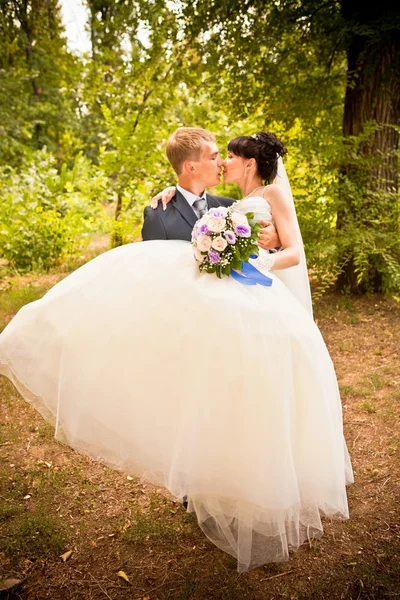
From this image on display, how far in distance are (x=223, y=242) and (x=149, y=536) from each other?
2.03 metres

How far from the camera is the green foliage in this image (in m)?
9.29

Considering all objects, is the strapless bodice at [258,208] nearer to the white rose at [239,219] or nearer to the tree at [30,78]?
the white rose at [239,219]

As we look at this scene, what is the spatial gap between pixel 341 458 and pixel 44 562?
187 centimetres

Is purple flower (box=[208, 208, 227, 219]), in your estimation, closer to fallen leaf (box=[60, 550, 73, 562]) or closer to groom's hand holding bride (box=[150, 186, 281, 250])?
groom's hand holding bride (box=[150, 186, 281, 250])

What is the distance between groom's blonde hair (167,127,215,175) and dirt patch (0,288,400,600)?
2.37 meters

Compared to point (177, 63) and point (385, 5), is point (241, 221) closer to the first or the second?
point (385, 5)

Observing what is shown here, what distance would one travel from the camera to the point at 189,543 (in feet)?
10.5

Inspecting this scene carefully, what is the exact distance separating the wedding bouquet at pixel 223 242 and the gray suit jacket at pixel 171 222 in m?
0.67

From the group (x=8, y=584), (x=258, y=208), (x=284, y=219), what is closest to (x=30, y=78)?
(x=258, y=208)

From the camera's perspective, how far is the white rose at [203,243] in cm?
251

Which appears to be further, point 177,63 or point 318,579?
point 177,63

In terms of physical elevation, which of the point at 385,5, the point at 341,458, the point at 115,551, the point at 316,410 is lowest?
the point at 115,551

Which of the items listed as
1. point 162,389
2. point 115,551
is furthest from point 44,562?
point 162,389

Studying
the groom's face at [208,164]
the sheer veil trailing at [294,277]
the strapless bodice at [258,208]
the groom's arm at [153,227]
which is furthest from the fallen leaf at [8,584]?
the groom's face at [208,164]
